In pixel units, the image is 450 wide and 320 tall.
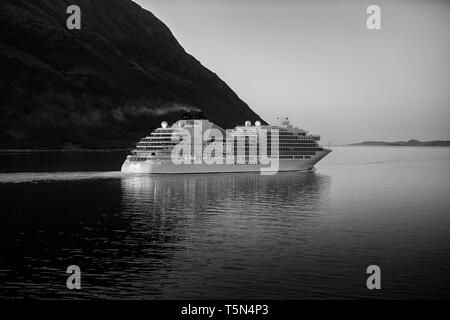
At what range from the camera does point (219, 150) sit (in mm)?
134375

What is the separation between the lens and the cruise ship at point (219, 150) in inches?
5020

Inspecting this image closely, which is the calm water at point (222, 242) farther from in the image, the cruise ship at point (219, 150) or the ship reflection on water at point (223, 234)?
the cruise ship at point (219, 150)

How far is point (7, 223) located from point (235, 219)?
2481 cm

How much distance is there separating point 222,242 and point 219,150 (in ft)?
281

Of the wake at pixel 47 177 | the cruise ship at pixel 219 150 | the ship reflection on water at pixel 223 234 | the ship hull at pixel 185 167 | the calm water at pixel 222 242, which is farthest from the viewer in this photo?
the cruise ship at pixel 219 150

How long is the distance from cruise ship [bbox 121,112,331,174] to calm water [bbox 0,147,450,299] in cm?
3440

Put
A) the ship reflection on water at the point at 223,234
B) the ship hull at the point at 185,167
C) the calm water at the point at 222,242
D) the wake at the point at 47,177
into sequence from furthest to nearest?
the ship hull at the point at 185,167, the wake at the point at 47,177, the ship reflection on water at the point at 223,234, the calm water at the point at 222,242

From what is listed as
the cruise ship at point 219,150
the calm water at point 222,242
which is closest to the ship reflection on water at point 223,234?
the calm water at point 222,242

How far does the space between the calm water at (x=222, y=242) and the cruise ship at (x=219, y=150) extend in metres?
34.4

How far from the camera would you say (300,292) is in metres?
33.9

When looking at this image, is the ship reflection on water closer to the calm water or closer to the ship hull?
the calm water
